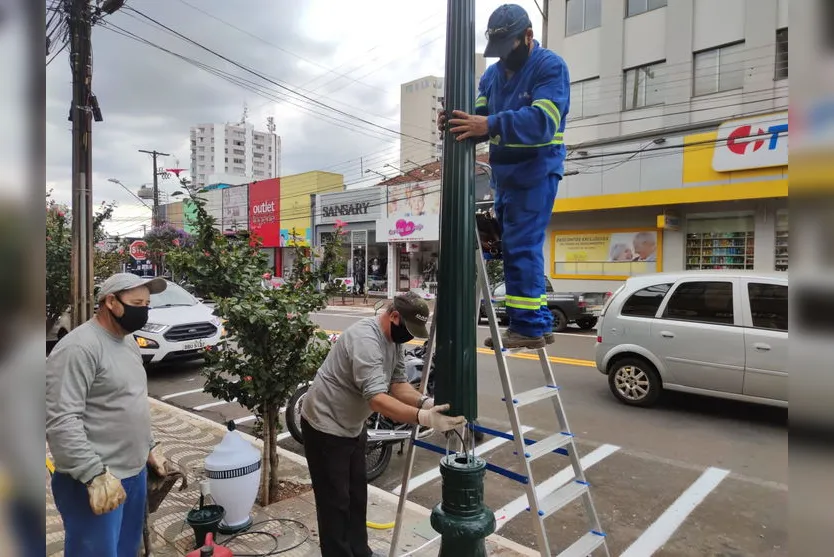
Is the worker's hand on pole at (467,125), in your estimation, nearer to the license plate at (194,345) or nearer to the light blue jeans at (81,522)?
the light blue jeans at (81,522)

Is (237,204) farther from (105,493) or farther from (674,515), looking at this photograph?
(105,493)

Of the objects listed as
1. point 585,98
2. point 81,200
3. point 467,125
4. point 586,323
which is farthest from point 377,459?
point 585,98

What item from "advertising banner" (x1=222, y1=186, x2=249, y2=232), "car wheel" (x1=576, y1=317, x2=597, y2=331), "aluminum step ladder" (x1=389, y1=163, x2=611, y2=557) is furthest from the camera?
"advertising banner" (x1=222, y1=186, x2=249, y2=232)

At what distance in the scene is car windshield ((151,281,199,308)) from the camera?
32.5ft

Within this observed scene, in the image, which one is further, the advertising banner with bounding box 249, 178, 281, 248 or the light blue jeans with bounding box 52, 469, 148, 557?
the advertising banner with bounding box 249, 178, 281, 248

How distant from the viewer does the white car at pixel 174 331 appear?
895 centimetres

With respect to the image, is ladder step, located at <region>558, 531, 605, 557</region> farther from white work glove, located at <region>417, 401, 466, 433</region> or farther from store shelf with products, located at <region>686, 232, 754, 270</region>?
store shelf with products, located at <region>686, 232, 754, 270</region>

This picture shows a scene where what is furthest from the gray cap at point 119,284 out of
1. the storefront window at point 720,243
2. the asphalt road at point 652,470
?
the storefront window at point 720,243

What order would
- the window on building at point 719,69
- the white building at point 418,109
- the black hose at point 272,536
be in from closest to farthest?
the black hose at point 272,536 < the window on building at point 719,69 < the white building at point 418,109

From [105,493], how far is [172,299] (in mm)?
8691

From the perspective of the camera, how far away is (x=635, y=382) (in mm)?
7145

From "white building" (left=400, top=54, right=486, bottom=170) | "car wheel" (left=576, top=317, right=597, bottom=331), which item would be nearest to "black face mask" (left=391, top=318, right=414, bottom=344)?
"car wheel" (left=576, top=317, right=597, bottom=331)

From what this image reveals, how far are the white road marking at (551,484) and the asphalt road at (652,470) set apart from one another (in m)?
0.02

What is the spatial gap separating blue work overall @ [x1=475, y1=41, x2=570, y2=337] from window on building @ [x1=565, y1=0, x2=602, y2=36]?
19337 mm
